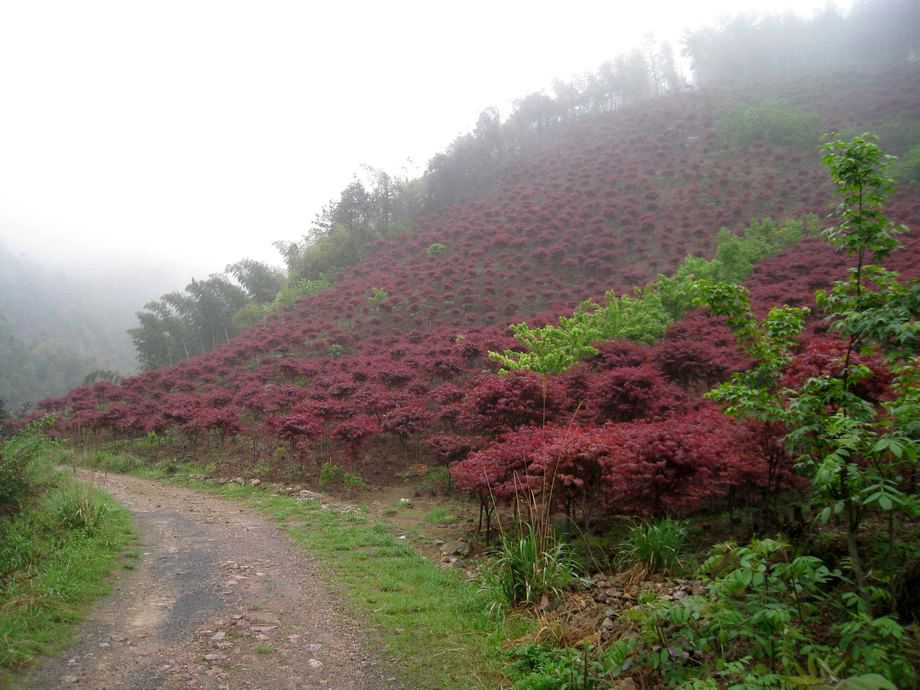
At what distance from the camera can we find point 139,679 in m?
3.40

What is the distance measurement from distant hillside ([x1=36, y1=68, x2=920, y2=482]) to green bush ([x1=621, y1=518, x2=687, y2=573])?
3467mm

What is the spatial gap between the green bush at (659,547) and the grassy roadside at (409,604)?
A: 1.30 m

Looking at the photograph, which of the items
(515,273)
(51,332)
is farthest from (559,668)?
(51,332)

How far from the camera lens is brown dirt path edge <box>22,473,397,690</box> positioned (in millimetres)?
3465

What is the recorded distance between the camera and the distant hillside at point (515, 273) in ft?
37.5

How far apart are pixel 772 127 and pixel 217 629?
39.1 m

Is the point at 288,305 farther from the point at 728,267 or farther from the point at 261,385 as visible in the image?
the point at 728,267

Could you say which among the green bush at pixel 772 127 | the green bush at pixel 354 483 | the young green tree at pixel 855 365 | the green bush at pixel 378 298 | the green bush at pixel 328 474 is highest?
the green bush at pixel 772 127

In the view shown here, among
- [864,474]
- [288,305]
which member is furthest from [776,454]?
[288,305]

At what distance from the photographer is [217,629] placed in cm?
414

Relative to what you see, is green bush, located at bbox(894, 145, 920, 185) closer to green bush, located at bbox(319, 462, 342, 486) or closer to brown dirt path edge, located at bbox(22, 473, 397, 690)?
green bush, located at bbox(319, 462, 342, 486)

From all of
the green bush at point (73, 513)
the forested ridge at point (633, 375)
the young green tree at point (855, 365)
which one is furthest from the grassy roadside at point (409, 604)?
the young green tree at point (855, 365)

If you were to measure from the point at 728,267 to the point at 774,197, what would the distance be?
11030 millimetres

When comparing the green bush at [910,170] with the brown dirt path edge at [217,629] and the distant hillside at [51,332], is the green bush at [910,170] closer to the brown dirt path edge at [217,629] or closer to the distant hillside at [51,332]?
the brown dirt path edge at [217,629]
